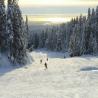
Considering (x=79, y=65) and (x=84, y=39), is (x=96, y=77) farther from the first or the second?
(x=84, y=39)

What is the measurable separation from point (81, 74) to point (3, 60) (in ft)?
55.0

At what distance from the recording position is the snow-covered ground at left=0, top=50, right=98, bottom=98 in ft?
136

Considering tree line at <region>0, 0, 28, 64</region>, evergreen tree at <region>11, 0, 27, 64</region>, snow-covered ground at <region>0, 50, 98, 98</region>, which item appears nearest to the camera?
snow-covered ground at <region>0, 50, 98, 98</region>

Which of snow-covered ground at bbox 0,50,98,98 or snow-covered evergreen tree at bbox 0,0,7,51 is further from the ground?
snow-covered evergreen tree at bbox 0,0,7,51

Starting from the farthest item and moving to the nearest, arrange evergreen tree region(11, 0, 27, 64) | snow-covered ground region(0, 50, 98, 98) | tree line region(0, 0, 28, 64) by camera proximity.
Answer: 1. evergreen tree region(11, 0, 27, 64)
2. tree line region(0, 0, 28, 64)
3. snow-covered ground region(0, 50, 98, 98)

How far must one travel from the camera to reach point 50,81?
50656 mm

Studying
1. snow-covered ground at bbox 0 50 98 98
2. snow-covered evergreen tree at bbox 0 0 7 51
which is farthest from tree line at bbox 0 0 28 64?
snow-covered ground at bbox 0 50 98 98

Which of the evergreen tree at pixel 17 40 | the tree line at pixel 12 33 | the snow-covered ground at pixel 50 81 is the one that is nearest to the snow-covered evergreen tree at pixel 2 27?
the tree line at pixel 12 33

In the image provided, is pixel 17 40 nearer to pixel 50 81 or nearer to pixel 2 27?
pixel 2 27

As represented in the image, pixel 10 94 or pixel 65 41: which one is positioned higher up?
pixel 10 94

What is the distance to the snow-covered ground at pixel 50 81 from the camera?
4147cm

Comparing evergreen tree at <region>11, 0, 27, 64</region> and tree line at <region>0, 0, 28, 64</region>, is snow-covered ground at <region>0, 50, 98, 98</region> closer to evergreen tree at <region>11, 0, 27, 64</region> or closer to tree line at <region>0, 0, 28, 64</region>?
evergreen tree at <region>11, 0, 27, 64</region>

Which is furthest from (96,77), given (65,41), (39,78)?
(65,41)

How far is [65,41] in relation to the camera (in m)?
148
